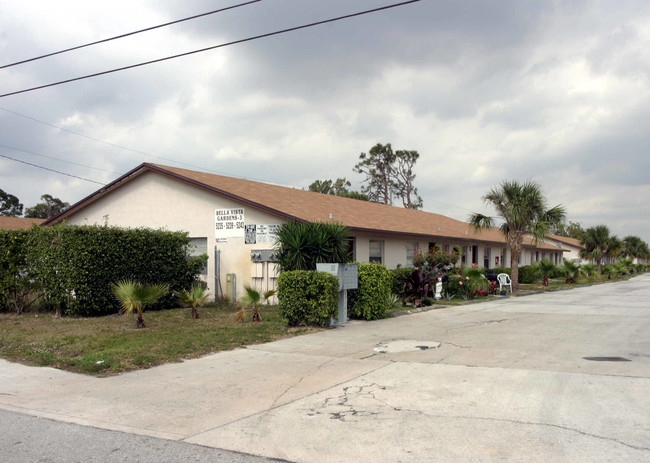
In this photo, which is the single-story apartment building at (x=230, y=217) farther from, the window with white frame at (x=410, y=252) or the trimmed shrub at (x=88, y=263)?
the trimmed shrub at (x=88, y=263)

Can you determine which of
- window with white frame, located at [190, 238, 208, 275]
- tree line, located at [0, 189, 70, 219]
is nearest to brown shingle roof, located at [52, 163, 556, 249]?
window with white frame, located at [190, 238, 208, 275]

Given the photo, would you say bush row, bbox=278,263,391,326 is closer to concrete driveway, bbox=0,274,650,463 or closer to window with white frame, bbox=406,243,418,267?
concrete driveway, bbox=0,274,650,463

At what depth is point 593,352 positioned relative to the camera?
9.56 meters

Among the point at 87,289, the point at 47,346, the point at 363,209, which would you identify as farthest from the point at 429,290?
the point at 47,346

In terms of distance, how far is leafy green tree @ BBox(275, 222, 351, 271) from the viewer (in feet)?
47.8

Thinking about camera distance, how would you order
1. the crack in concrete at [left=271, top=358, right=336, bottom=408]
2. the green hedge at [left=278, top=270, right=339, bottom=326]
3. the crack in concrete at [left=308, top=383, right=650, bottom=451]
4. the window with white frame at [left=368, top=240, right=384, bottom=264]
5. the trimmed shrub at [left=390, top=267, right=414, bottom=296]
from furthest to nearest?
the window with white frame at [left=368, top=240, right=384, bottom=264] → the trimmed shrub at [left=390, top=267, right=414, bottom=296] → the green hedge at [left=278, top=270, right=339, bottom=326] → the crack in concrete at [left=271, top=358, right=336, bottom=408] → the crack in concrete at [left=308, top=383, right=650, bottom=451]

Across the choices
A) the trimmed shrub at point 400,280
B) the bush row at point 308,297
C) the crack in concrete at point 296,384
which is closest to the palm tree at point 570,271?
the trimmed shrub at point 400,280

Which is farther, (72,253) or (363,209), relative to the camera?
(363,209)

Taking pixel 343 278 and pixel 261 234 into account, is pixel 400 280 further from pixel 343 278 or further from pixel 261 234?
pixel 343 278

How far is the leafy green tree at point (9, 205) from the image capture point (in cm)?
6469

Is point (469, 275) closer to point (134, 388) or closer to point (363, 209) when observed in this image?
point (363, 209)

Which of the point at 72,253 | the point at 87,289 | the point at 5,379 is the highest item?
the point at 72,253

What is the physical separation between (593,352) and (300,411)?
624 centimetres

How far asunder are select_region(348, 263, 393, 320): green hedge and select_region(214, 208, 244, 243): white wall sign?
5800 millimetres
